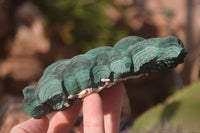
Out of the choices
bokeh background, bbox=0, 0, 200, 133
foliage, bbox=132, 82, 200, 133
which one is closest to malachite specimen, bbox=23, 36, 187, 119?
foliage, bbox=132, 82, 200, 133

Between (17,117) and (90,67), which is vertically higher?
(90,67)

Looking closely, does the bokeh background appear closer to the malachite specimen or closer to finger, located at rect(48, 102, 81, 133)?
finger, located at rect(48, 102, 81, 133)

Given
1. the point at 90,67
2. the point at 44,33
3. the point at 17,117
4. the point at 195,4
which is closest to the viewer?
the point at 90,67

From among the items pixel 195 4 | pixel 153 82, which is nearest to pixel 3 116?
pixel 153 82

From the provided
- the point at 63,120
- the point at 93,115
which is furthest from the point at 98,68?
the point at 63,120

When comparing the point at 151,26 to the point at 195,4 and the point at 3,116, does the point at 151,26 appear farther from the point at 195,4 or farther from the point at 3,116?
the point at 3,116

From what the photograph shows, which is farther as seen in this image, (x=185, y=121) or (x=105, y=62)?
(x=185, y=121)

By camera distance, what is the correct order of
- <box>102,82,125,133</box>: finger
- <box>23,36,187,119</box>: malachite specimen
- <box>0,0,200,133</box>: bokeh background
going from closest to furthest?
<box>23,36,187,119</box>: malachite specimen → <box>102,82,125,133</box>: finger → <box>0,0,200,133</box>: bokeh background

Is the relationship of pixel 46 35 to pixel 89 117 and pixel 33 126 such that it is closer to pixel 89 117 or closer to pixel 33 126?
pixel 33 126
